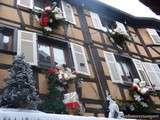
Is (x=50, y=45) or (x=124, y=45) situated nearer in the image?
(x=50, y=45)

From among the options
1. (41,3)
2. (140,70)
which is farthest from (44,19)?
(140,70)

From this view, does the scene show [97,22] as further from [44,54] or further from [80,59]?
[44,54]

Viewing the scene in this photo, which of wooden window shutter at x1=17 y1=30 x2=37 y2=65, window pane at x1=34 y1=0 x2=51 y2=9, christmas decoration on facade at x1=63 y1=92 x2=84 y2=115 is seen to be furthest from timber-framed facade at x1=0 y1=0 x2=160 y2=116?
window pane at x1=34 y1=0 x2=51 y2=9

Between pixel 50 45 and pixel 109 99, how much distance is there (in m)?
2.30

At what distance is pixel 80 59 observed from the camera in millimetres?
7480

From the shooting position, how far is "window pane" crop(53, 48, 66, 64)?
722 centimetres

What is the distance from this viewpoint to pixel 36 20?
7.38m

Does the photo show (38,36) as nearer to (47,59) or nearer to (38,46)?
(38,46)

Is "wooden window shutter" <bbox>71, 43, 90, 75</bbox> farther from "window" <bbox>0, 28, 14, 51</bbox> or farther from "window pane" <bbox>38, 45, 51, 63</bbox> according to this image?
"window" <bbox>0, 28, 14, 51</bbox>

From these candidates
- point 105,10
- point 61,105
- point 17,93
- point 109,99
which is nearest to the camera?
point 17,93

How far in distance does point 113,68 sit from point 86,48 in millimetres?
1038

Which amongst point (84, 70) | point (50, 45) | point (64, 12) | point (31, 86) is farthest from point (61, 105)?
point (64, 12)

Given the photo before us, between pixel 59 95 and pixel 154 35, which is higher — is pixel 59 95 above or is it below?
below

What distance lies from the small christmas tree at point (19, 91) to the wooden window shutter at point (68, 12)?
3.74 meters
